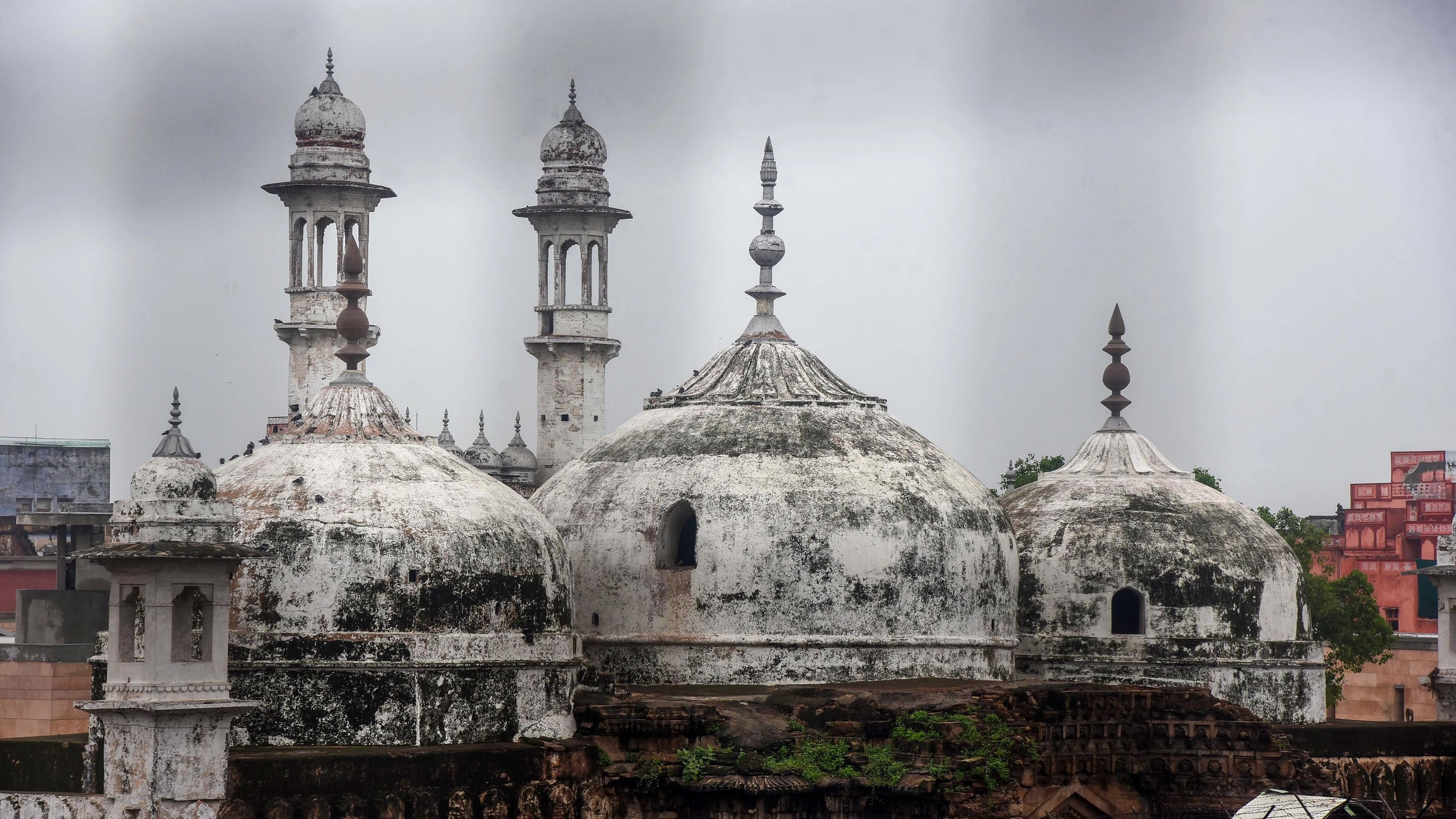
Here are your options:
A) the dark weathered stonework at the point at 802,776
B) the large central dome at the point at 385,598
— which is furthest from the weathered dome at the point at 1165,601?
the large central dome at the point at 385,598

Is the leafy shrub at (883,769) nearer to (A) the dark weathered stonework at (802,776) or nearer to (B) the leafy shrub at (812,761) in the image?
(A) the dark weathered stonework at (802,776)

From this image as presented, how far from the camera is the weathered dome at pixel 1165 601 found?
1419 inches

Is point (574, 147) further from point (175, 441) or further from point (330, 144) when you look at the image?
point (175, 441)

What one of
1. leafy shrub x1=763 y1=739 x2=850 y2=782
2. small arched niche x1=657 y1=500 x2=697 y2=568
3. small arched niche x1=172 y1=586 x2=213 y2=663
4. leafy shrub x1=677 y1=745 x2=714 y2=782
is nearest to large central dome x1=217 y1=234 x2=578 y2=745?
small arched niche x1=172 y1=586 x2=213 y2=663

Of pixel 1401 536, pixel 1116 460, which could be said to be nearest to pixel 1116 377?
pixel 1116 460

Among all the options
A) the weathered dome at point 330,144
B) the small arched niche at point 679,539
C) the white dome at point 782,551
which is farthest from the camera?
the weathered dome at point 330,144

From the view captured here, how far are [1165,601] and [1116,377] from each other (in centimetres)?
475

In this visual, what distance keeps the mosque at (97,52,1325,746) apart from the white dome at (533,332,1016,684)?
4 cm

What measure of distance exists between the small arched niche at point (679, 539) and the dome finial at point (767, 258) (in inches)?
146

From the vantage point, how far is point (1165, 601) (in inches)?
1420

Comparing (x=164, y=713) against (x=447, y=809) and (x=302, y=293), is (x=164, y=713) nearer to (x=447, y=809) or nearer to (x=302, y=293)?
(x=447, y=809)

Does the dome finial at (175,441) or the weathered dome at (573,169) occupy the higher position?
the weathered dome at (573,169)

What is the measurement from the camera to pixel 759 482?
1287 inches

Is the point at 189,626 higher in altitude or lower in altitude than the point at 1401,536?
lower
